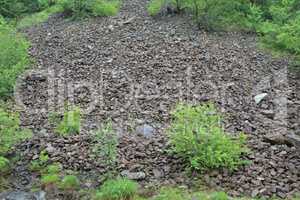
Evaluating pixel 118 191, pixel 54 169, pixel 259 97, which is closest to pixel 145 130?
pixel 54 169

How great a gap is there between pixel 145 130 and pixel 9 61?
4.56 metres

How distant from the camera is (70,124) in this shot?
8.93 m

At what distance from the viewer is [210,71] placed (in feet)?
38.9

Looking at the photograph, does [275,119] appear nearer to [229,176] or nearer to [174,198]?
[229,176]

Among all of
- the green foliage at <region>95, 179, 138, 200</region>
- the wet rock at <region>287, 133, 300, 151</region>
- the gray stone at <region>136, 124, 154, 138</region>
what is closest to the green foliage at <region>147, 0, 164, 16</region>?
the gray stone at <region>136, 124, 154, 138</region>

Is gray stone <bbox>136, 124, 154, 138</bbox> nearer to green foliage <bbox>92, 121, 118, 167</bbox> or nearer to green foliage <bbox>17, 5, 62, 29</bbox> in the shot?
green foliage <bbox>92, 121, 118, 167</bbox>

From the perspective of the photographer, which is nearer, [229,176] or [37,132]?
[229,176]

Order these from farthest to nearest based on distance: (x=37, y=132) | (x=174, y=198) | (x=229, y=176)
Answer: (x=37, y=132) < (x=229, y=176) < (x=174, y=198)

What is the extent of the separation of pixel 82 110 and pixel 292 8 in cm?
864

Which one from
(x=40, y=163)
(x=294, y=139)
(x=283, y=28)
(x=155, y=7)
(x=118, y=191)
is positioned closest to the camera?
(x=118, y=191)

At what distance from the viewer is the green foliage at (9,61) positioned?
10.9 m

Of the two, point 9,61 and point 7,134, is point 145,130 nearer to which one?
point 7,134

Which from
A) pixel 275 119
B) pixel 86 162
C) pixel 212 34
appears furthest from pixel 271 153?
pixel 212 34

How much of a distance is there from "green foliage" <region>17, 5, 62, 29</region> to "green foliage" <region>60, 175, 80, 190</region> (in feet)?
38.2
